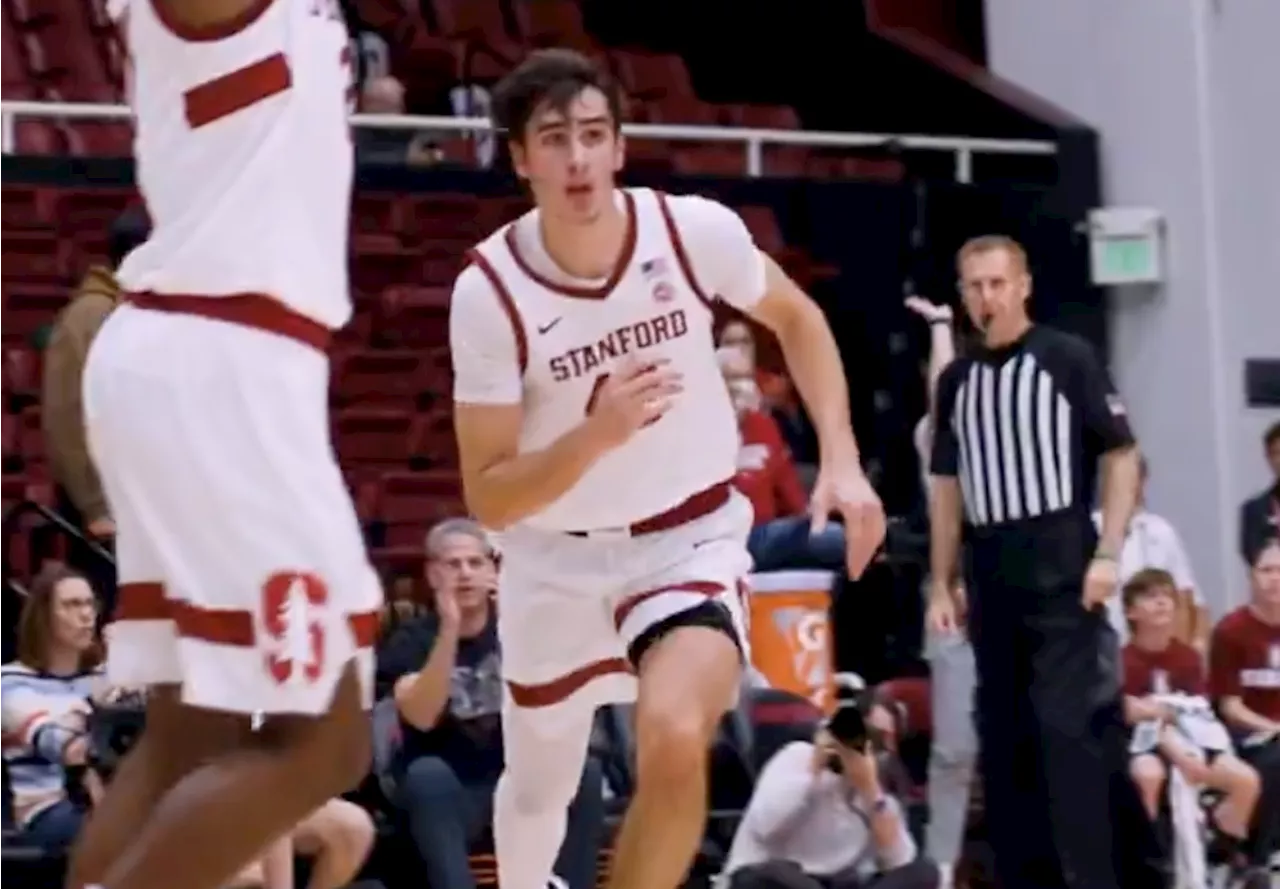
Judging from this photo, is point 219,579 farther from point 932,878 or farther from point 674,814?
point 932,878

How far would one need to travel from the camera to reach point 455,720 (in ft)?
27.4

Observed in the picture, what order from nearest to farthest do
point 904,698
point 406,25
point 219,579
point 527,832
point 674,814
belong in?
1. point 219,579
2. point 674,814
3. point 527,832
4. point 904,698
5. point 406,25

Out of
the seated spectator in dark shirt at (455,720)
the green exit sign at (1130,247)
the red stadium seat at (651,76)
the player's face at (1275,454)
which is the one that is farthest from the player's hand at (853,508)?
the red stadium seat at (651,76)

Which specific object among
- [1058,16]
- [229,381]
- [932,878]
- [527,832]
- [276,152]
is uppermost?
[1058,16]

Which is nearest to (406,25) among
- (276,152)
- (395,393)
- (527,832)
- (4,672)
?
(395,393)

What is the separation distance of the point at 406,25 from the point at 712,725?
30.1 ft

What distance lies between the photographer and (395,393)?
1209 cm

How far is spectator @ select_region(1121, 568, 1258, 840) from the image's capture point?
907cm

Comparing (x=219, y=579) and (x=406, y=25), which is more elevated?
(x=406, y=25)

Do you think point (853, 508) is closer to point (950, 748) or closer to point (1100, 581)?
point (1100, 581)

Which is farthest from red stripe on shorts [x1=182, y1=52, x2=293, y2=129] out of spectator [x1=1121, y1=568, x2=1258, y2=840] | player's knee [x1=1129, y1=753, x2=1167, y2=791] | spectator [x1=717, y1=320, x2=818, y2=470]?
spectator [x1=717, y1=320, x2=818, y2=470]

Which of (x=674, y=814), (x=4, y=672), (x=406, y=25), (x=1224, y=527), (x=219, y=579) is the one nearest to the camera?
(x=219, y=579)

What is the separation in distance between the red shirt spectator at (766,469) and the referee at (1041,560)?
4.81 ft

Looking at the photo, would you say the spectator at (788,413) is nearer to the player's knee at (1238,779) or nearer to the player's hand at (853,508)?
the player's knee at (1238,779)
